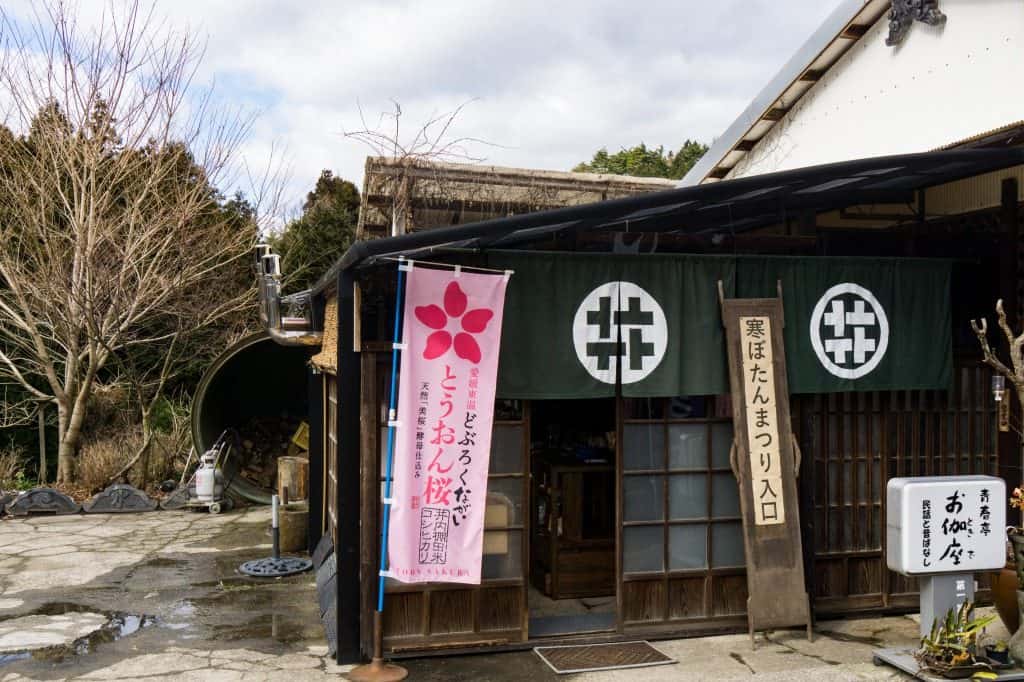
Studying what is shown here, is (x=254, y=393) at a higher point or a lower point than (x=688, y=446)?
higher

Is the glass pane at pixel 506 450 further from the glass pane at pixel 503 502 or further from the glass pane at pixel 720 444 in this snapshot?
the glass pane at pixel 720 444

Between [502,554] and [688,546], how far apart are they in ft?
5.40

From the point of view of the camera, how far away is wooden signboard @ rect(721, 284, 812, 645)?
7422 millimetres

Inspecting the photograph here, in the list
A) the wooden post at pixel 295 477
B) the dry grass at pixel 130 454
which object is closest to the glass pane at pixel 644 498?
the wooden post at pixel 295 477

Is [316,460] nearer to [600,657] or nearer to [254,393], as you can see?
A: [600,657]

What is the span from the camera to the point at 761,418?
7.52m

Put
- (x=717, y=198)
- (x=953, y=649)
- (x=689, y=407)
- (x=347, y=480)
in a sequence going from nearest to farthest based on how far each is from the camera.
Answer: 1. (x=953, y=649)
2. (x=717, y=198)
3. (x=347, y=480)
4. (x=689, y=407)

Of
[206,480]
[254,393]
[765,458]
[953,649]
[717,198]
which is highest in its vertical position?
[717,198]

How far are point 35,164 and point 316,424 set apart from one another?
299 inches

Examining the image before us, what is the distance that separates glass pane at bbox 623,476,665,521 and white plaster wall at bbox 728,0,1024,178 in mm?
4377

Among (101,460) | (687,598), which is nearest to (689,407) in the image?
(687,598)

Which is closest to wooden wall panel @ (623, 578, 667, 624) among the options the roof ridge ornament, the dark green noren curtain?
the dark green noren curtain

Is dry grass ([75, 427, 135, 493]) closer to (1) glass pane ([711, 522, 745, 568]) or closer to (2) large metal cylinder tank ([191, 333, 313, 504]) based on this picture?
(2) large metal cylinder tank ([191, 333, 313, 504])

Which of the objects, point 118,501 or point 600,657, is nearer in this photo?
point 600,657
